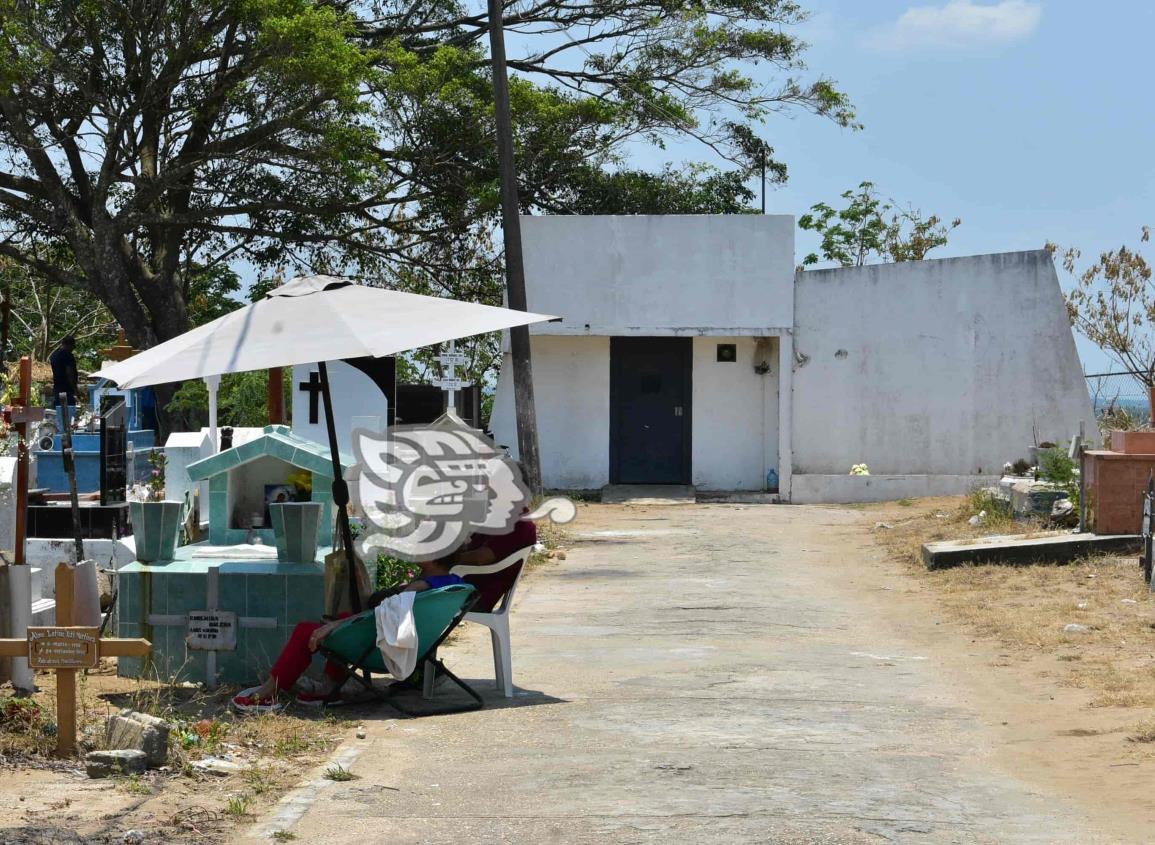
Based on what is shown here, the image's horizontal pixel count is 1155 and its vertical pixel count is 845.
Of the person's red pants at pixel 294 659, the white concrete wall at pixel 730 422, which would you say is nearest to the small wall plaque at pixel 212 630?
the person's red pants at pixel 294 659

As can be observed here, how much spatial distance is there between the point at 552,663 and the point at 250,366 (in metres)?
2.73

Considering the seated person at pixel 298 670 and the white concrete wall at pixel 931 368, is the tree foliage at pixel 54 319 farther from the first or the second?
the seated person at pixel 298 670

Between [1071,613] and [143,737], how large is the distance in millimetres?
6758

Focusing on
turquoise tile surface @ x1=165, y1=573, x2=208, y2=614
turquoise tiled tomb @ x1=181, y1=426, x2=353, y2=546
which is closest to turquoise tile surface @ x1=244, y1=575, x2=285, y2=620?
turquoise tile surface @ x1=165, y1=573, x2=208, y2=614

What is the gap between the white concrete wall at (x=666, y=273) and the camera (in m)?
22.1

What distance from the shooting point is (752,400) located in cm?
2288

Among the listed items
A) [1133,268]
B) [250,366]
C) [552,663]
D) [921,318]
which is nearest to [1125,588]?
[552,663]

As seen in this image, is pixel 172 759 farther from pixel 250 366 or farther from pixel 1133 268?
pixel 1133 268

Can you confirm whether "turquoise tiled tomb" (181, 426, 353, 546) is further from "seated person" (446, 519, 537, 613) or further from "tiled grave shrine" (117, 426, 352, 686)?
"seated person" (446, 519, 537, 613)

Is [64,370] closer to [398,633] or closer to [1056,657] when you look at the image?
[398,633]

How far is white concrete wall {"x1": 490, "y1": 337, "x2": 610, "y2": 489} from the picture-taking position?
22.7 meters

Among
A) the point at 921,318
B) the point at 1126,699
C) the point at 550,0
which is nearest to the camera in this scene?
the point at 1126,699

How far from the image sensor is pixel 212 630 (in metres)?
7.87

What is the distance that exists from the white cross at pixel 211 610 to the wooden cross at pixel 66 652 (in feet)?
5.14
